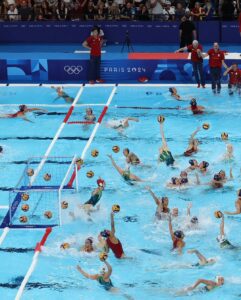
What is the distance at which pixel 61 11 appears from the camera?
34625 millimetres

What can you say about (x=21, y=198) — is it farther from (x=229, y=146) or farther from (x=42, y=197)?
(x=229, y=146)

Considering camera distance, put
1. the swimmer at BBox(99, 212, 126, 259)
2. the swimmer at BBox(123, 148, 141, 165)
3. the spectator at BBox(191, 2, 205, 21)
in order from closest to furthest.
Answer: the swimmer at BBox(99, 212, 126, 259) < the swimmer at BBox(123, 148, 141, 165) < the spectator at BBox(191, 2, 205, 21)

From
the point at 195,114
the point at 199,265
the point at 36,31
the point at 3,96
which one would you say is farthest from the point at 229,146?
the point at 36,31

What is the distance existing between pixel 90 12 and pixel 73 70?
405cm

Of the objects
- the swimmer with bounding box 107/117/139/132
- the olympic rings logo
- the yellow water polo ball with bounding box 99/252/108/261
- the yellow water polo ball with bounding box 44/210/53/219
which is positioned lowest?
the yellow water polo ball with bounding box 44/210/53/219

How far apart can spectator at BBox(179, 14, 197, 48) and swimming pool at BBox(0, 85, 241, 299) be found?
266 cm

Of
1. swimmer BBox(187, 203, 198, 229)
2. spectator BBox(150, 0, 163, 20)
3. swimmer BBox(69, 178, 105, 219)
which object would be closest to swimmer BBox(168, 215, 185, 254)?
swimmer BBox(187, 203, 198, 229)

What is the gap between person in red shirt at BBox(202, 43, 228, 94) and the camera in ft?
92.4

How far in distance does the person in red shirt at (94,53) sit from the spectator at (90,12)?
351cm

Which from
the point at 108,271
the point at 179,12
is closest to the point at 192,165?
the point at 108,271

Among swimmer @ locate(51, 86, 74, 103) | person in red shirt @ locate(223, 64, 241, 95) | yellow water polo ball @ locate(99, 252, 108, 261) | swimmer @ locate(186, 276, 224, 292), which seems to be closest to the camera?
swimmer @ locate(186, 276, 224, 292)

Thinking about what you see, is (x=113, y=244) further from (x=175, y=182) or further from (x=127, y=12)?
(x=127, y=12)

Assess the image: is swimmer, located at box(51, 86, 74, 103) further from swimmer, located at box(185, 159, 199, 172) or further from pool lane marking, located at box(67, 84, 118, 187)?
swimmer, located at box(185, 159, 199, 172)

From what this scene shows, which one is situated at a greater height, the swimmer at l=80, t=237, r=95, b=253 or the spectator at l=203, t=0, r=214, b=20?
the spectator at l=203, t=0, r=214, b=20
